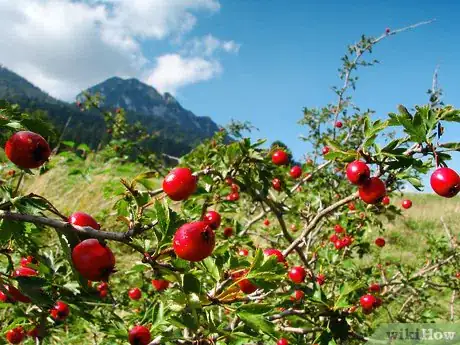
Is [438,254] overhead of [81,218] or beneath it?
overhead

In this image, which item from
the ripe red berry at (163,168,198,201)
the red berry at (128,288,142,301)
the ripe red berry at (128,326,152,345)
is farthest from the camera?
the red berry at (128,288,142,301)

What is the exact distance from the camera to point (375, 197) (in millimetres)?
1843

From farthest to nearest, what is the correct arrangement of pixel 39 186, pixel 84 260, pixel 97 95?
pixel 39 186 < pixel 97 95 < pixel 84 260

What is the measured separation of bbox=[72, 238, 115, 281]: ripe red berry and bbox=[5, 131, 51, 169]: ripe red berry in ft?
1.09

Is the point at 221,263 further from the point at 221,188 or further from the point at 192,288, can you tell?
the point at 221,188

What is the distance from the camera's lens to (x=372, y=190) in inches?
72.0

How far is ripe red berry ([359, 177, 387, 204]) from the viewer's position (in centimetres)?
183

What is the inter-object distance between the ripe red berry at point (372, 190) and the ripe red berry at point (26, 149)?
4.57ft

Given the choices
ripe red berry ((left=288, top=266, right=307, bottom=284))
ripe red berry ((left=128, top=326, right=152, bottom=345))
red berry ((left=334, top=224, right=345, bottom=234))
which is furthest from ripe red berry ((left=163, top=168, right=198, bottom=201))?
red berry ((left=334, top=224, right=345, bottom=234))

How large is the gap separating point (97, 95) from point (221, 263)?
7.09 meters

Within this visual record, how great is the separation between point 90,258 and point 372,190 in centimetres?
133

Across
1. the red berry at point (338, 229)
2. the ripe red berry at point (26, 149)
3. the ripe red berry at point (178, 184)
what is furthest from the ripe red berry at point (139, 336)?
the red berry at point (338, 229)

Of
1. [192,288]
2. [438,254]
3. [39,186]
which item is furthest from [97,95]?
[192,288]

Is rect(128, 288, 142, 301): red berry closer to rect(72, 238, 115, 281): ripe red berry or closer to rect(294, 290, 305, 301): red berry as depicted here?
rect(294, 290, 305, 301): red berry
